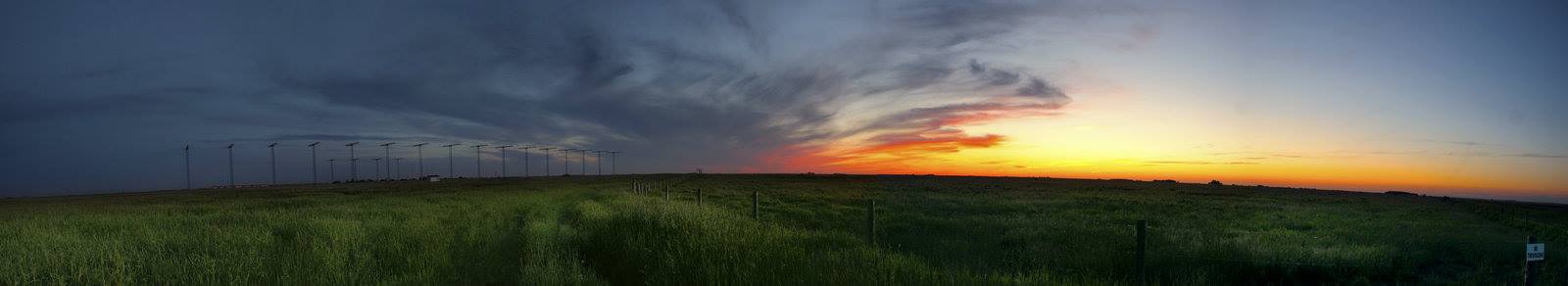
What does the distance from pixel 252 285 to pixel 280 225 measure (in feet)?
28.0

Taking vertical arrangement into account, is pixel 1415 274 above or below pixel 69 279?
below

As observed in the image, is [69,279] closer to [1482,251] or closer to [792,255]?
[792,255]

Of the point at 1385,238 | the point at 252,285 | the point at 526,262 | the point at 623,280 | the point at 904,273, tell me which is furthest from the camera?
the point at 1385,238

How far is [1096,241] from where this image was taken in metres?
14.4

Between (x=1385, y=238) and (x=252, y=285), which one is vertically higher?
(x=252, y=285)

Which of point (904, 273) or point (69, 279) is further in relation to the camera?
point (69, 279)

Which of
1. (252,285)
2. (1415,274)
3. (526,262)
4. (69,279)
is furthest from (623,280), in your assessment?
(1415,274)

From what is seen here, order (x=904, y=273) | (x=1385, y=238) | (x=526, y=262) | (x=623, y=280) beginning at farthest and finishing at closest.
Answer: (x=1385, y=238) < (x=526, y=262) < (x=623, y=280) < (x=904, y=273)

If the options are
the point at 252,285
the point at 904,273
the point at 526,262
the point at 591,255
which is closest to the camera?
the point at 904,273

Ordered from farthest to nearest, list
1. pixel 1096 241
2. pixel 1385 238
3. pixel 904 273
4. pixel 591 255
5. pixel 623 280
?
1. pixel 1385 238
2. pixel 1096 241
3. pixel 591 255
4. pixel 623 280
5. pixel 904 273

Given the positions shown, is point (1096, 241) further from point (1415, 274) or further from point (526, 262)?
point (526, 262)

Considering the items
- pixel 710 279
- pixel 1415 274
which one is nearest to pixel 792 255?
pixel 710 279

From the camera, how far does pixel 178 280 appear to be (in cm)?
856

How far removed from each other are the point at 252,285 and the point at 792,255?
6957 mm
